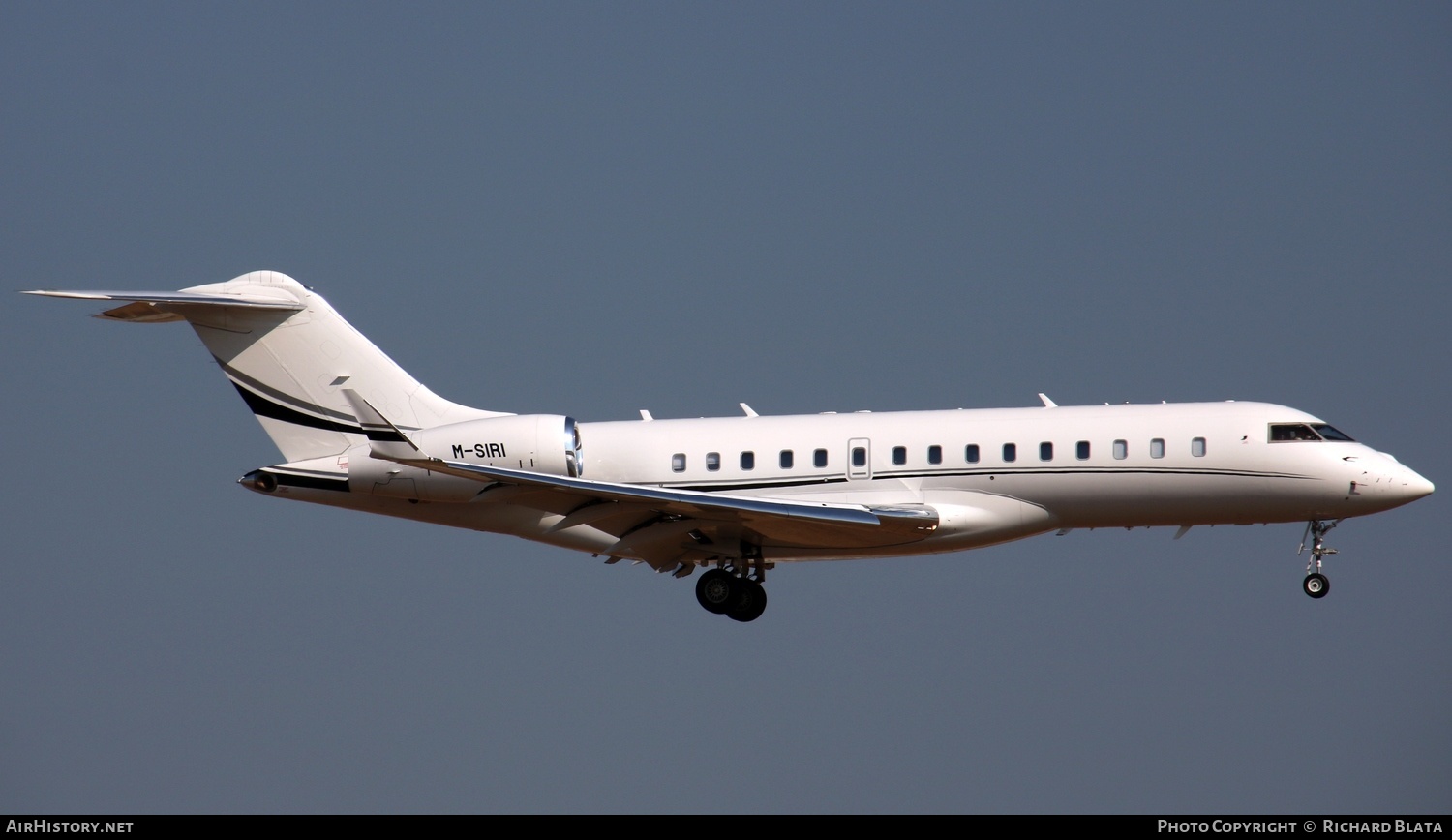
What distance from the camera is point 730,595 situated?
2814 centimetres

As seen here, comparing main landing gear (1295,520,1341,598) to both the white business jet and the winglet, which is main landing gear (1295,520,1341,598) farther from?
the winglet

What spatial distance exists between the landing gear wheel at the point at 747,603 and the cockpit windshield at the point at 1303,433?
7576 mm

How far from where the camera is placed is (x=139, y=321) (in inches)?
1150

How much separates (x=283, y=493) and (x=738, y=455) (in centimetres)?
671

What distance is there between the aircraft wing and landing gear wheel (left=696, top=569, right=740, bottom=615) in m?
0.36

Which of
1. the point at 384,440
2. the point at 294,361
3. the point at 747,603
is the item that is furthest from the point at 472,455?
the point at 747,603

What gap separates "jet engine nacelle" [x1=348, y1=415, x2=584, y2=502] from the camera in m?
27.2

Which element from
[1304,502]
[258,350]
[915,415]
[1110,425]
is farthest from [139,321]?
[1304,502]

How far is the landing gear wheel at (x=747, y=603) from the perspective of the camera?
92.4 ft

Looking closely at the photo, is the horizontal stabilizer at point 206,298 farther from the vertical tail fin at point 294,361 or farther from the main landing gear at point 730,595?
the main landing gear at point 730,595
